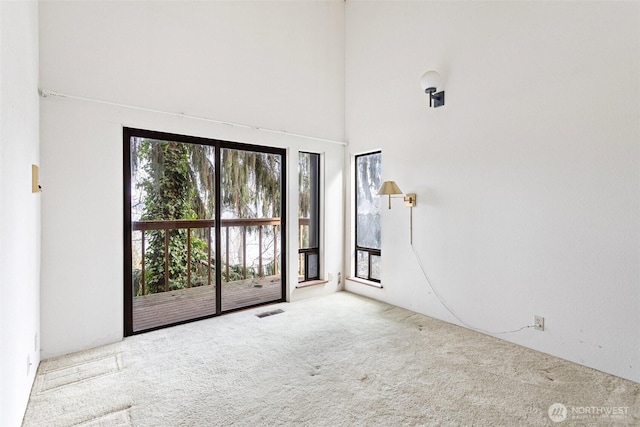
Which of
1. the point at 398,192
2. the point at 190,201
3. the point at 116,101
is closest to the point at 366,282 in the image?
the point at 398,192

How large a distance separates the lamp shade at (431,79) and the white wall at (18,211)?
3253 millimetres

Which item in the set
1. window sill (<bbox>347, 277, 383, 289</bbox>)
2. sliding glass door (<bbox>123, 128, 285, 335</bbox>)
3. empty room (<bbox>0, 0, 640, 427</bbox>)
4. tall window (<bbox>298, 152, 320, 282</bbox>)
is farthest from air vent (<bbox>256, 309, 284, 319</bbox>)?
window sill (<bbox>347, 277, 383, 289</bbox>)

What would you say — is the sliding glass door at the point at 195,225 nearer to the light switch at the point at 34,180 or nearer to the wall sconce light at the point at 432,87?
the light switch at the point at 34,180

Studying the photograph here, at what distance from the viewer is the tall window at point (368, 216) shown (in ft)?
14.6

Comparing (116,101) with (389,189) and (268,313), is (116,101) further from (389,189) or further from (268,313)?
(389,189)

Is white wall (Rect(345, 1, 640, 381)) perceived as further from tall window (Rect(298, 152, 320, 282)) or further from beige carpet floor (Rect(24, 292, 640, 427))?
tall window (Rect(298, 152, 320, 282))

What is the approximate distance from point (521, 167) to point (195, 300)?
12.4ft

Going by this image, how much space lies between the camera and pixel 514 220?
300cm

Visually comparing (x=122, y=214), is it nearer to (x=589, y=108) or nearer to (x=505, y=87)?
(x=505, y=87)

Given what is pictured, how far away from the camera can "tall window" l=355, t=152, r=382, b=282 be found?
4.44 meters

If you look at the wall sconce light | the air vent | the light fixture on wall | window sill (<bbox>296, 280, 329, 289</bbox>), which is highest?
the wall sconce light

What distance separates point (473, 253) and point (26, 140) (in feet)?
12.2

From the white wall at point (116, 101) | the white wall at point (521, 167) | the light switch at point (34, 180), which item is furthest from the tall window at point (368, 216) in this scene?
the light switch at point (34, 180)

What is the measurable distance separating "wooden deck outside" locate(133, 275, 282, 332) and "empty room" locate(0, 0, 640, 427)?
3 centimetres
